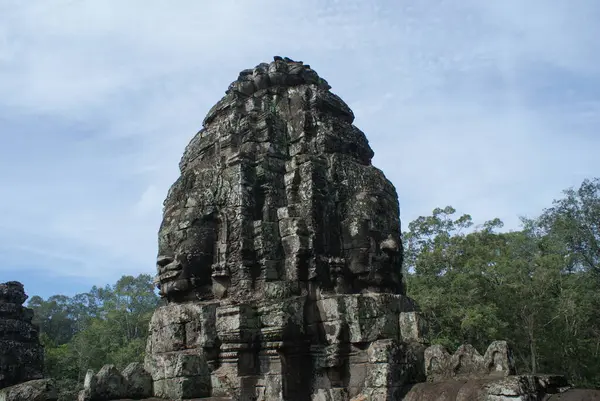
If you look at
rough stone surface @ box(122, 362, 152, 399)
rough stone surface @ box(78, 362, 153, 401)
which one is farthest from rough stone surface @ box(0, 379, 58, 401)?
rough stone surface @ box(122, 362, 152, 399)

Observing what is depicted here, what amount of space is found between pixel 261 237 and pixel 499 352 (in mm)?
3271

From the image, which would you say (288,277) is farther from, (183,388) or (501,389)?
(501,389)

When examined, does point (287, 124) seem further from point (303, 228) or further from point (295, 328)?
point (295, 328)

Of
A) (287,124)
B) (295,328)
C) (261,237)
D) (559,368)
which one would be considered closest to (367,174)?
(287,124)

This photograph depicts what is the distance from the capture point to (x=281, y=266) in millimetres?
7387

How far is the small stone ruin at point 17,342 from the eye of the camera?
718 cm

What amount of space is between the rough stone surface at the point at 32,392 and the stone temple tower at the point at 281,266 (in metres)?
1.36

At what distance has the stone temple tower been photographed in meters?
6.74

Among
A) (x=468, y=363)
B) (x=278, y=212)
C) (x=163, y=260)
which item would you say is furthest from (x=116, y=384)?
(x=468, y=363)

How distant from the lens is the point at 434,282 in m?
23.2

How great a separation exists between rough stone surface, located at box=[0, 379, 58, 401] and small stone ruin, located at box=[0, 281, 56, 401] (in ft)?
3.31

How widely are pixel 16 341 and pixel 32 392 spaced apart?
1890 mm

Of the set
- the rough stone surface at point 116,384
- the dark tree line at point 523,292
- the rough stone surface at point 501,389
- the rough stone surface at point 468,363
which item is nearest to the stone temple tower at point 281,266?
the rough stone surface at point 116,384

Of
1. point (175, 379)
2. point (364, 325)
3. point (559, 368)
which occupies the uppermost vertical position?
point (364, 325)
